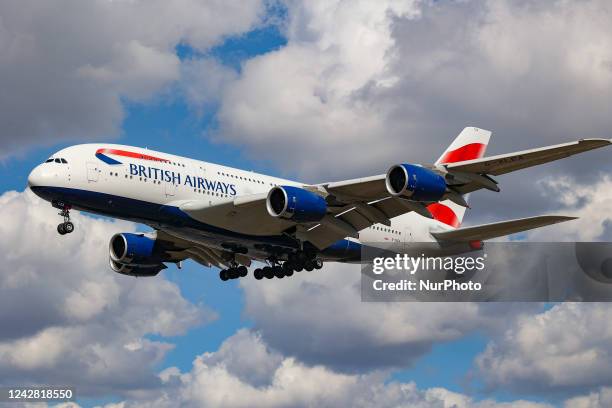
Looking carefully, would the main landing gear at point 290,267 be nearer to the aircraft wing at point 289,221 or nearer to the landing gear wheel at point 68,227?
the aircraft wing at point 289,221

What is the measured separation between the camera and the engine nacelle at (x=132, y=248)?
5753cm

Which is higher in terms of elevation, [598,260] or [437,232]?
[437,232]

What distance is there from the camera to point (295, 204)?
156ft

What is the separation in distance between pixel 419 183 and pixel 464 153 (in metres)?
20.2

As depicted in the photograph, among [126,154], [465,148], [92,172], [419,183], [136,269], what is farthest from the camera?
[465,148]

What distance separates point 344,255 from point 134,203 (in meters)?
12.8

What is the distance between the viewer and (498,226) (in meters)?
51.0

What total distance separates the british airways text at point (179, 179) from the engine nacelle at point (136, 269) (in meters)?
9.93

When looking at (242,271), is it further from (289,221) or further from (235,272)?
(289,221)

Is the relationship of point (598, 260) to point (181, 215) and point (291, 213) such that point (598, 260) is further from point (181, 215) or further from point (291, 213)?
point (181, 215)

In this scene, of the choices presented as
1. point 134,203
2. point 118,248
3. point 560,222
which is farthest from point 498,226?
point 118,248

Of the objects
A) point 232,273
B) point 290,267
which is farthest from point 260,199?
point 232,273

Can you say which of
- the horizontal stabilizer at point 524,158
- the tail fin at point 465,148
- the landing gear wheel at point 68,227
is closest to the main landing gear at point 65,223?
the landing gear wheel at point 68,227

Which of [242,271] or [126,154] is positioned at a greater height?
[126,154]
